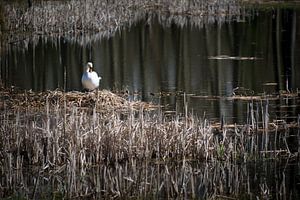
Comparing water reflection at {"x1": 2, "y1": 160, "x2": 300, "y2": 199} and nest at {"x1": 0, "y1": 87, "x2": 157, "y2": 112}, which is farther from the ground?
nest at {"x1": 0, "y1": 87, "x2": 157, "y2": 112}

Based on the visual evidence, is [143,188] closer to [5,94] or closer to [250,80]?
[5,94]

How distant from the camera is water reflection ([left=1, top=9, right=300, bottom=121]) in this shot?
65.1ft

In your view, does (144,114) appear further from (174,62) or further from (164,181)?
(174,62)

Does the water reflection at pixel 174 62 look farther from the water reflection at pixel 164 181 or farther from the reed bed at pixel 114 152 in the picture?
the water reflection at pixel 164 181

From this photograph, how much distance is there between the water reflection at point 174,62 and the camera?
19.8m

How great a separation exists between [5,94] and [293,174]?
939 centimetres

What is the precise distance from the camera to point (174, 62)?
25.2m

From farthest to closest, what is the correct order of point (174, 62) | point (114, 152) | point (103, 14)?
point (103, 14)
point (174, 62)
point (114, 152)

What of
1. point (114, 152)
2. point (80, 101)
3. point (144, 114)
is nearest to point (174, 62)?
point (80, 101)

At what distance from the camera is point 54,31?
3288 centimetres

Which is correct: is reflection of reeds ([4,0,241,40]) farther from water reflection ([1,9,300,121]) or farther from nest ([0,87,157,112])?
nest ([0,87,157,112])

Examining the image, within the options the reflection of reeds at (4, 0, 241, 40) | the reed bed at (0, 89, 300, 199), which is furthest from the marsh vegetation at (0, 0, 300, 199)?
the reflection of reeds at (4, 0, 241, 40)

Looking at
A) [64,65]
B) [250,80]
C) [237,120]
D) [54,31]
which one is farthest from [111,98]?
[54,31]

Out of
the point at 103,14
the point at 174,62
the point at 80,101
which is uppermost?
the point at 103,14
